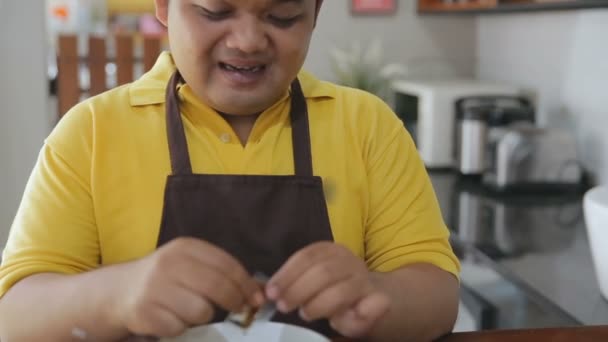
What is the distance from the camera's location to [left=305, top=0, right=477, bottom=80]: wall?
115 inches

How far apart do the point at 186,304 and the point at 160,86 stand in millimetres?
400

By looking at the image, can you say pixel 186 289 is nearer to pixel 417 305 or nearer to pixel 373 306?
pixel 373 306

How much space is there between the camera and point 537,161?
6.74 ft

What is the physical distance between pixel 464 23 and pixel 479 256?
1.55m

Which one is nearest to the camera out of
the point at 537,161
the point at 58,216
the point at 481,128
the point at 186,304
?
the point at 186,304

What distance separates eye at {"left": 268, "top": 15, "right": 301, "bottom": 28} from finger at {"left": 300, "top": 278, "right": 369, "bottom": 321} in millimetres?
294

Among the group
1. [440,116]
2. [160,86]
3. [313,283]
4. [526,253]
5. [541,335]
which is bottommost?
[526,253]

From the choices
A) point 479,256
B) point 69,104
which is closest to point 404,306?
point 479,256

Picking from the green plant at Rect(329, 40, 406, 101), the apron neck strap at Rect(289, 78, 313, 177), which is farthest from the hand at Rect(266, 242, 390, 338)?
the green plant at Rect(329, 40, 406, 101)

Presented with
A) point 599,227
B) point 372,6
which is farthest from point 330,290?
point 372,6

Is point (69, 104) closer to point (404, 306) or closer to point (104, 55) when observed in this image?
point (104, 55)

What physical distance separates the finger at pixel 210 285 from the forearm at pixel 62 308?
8 cm

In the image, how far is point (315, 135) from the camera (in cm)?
95

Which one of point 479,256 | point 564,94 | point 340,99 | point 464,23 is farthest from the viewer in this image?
point 464,23
